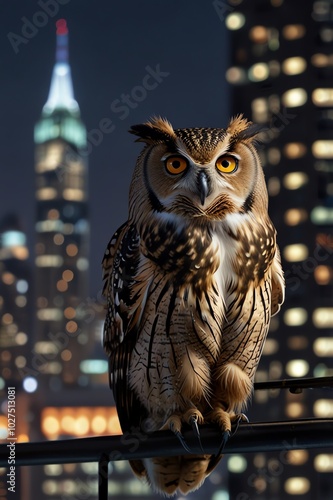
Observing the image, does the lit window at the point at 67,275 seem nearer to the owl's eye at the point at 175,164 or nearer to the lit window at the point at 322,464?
the lit window at the point at 322,464

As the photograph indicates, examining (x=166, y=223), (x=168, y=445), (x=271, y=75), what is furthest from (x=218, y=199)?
(x=271, y=75)

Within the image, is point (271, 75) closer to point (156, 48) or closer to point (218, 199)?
point (156, 48)

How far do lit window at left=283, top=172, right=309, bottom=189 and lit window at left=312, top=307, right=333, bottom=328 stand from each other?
2387mm

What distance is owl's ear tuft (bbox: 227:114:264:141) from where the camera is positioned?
1287 millimetres

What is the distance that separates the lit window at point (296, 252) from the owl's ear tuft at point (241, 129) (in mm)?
13658

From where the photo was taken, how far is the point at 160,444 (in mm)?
1039

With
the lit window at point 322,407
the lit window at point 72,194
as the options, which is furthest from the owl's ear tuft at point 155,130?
the lit window at point 72,194

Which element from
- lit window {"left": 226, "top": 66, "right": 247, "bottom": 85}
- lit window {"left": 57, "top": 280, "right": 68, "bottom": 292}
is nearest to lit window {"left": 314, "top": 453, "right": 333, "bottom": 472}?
lit window {"left": 57, "top": 280, "right": 68, "bottom": 292}

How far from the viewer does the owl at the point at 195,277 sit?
4.18 ft

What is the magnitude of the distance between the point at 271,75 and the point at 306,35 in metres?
0.95

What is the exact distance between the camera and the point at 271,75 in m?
15.1

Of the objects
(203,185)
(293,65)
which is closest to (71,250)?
(293,65)

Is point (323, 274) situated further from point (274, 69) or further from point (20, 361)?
point (20, 361)

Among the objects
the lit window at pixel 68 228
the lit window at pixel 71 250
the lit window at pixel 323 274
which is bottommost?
the lit window at pixel 323 274
